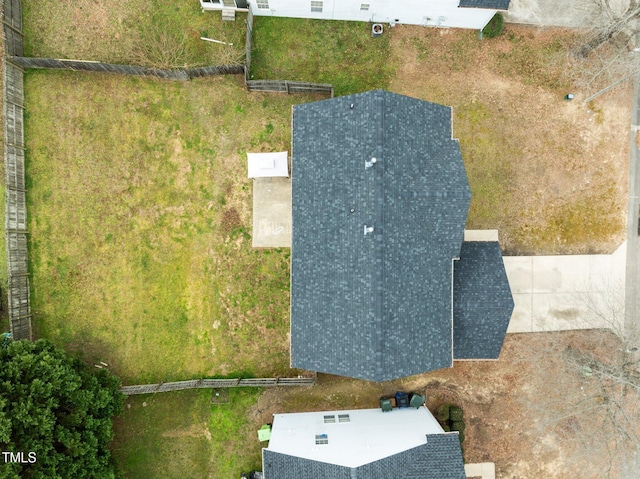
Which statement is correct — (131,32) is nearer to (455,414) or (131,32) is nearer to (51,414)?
(51,414)

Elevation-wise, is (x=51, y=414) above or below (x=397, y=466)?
above

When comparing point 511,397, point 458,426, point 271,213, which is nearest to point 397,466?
point 458,426

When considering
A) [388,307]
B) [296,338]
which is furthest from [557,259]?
[296,338]

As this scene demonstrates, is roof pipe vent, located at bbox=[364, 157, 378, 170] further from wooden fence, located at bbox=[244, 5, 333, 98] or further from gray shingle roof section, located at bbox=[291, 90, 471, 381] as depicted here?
wooden fence, located at bbox=[244, 5, 333, 98]

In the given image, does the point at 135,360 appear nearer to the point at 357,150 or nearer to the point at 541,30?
the point at 357,150

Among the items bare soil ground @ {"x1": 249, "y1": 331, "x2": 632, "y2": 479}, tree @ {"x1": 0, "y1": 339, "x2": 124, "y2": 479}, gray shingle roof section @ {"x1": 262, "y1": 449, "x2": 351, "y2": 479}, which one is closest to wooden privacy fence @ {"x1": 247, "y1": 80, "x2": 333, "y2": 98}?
bare soil ground @ {"x1": 249, "y1": 331, "x2": 632, "y2": 479}
